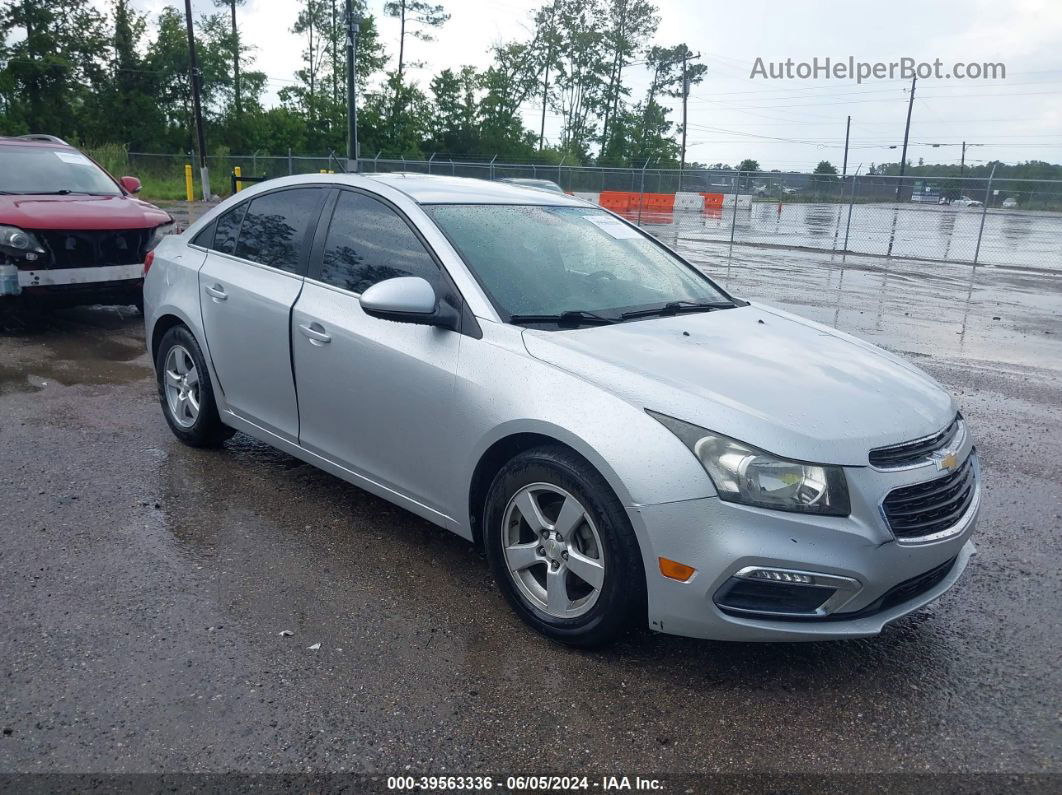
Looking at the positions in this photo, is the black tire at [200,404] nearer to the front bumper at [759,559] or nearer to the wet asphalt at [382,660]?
the wet asphalt at [382,660]

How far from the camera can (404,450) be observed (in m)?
3.73

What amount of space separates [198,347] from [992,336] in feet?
28.8

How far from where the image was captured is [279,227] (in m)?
4.62

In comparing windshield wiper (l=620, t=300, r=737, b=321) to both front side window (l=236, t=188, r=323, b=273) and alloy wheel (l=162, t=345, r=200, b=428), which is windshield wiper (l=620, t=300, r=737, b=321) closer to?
front side window (l=236, t=188, r=323, b=273)

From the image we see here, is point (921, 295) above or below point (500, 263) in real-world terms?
below

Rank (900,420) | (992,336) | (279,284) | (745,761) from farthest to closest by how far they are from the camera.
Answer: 1. (992,336)
2. (279,284)
3. (900,420)
4. (745,761)

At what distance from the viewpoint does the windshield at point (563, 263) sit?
372 cm

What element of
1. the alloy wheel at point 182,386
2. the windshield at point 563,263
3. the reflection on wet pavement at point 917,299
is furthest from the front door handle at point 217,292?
the reflection on wet pavement at point 917,299

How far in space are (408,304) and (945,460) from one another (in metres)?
2.06

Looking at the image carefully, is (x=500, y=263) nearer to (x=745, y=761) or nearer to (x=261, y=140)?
(x=745, y=761)

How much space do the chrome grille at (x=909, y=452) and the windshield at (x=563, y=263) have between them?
1258mm

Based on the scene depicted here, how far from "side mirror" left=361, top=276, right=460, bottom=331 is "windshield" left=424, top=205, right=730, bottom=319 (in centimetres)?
22

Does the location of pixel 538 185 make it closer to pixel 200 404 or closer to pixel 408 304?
pixel 200 404

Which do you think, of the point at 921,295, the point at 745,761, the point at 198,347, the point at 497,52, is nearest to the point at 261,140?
the point at 497,52
